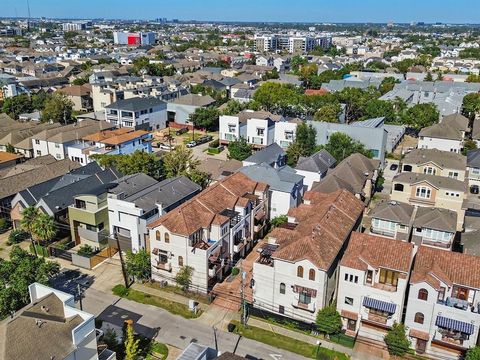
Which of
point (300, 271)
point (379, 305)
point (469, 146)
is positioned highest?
point (300, 271)

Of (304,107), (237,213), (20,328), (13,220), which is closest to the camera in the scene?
(20,328)

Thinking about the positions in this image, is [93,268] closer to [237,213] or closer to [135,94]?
[237,213]

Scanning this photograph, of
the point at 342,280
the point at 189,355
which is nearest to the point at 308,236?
the point at 342,280

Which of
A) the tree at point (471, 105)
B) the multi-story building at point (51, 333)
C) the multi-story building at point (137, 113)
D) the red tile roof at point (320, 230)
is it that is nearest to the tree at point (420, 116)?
the tree at point (471, 105)

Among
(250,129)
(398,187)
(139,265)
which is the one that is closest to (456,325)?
(398,187)

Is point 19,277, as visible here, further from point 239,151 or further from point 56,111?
point 56,111

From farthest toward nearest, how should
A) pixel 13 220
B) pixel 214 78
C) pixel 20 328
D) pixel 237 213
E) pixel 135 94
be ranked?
1. pixel 214 78
2. pixel 135 94
3. pixel 13 220
4. pixel 237 213
5. pixel 20 328
